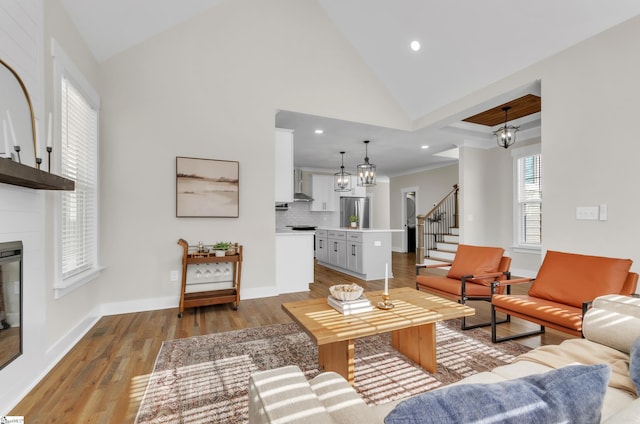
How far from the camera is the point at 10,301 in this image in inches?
74.6

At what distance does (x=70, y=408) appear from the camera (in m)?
1.82

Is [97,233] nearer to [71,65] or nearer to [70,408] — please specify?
[71,65]

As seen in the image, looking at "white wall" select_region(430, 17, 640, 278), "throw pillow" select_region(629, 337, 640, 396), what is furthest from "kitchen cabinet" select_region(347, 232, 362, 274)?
"throw pillow" select_region(629, 337, 640, 396)

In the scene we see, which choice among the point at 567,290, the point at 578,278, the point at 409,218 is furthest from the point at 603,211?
the point at 409,218

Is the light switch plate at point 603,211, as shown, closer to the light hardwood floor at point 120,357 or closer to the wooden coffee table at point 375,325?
the light hardwood floor at point 120,357

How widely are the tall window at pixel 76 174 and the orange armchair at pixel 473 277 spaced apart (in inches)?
137

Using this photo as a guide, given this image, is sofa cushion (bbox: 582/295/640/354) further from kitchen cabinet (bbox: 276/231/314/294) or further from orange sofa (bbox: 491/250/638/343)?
kitchen cabinet (bbox: 276/231/314/294)

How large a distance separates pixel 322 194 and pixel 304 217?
86 centimetres

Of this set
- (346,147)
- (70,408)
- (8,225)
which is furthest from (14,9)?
(346,147)

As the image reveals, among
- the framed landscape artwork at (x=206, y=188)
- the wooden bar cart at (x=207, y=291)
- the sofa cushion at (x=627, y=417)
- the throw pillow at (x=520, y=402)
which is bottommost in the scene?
the wooden bar cart at (x=207, y=291)

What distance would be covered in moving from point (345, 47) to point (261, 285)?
12.2 feet

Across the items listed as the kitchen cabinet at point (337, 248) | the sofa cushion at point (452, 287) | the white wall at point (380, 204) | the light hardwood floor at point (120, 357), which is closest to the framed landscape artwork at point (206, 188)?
the light hardwood floor at point (120, 357)

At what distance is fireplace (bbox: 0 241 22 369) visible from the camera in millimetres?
1809

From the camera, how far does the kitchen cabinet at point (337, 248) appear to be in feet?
20.6
